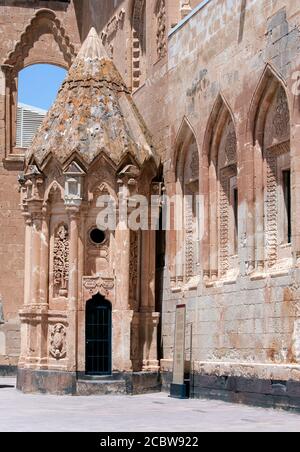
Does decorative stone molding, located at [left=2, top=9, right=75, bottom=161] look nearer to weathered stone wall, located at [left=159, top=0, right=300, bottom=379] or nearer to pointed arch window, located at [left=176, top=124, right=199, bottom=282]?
weathered stone wall, located at [left=159, top=0, right=300, bottom=379]

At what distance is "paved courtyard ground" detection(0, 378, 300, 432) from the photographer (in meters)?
11.4

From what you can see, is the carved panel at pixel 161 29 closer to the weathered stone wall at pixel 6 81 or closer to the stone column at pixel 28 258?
the stone column at pixel 28 258

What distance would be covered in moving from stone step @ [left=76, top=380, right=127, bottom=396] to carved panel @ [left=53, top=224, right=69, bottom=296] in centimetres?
185

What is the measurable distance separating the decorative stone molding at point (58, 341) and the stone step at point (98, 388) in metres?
0.78

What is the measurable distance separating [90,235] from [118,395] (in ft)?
9.98

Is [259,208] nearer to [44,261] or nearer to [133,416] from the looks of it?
[133,416]

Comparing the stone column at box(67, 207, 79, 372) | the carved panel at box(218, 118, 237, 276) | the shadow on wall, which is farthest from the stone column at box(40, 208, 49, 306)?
the shadow on wall

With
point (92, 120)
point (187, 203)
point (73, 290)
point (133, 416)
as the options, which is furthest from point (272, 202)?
point (92, 120)

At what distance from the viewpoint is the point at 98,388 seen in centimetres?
1758

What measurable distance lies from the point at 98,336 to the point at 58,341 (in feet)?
2.51

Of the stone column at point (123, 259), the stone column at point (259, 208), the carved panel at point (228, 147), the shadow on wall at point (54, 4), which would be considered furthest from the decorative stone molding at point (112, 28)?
the stone column at point (259, 208)

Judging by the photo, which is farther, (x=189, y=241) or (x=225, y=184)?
(x=189, y=241)
